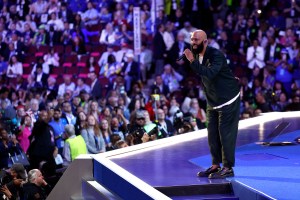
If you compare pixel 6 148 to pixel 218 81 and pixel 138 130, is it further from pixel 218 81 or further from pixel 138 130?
pixel 218 81

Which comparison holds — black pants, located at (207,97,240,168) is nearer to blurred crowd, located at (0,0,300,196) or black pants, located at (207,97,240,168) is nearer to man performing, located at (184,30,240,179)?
man performing, located at (184,30,240,179)

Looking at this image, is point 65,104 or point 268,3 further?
point 268,3

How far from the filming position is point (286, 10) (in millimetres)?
17688

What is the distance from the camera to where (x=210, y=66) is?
7047mm

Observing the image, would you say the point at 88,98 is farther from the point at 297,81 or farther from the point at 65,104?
the point at 297,81

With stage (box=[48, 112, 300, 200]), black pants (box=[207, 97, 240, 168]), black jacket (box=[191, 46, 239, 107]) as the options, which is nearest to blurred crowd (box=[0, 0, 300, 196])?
stage (box=[48, 112, 300, 200])

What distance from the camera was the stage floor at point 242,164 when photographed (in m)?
7.01

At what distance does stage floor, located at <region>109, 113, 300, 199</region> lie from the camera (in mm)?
7008

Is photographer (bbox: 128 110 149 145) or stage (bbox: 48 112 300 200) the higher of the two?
stage (bbox: 48 112 300 200)

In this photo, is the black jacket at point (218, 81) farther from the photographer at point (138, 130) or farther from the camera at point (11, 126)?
the camera at point (11, 126)

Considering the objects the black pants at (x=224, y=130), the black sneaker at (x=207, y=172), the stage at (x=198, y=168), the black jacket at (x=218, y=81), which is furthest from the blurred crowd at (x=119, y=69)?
the black jacket at (x=218, y=81)

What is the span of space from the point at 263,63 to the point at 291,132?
6.48 metres

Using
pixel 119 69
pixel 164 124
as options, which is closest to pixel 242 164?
pixel 164 124

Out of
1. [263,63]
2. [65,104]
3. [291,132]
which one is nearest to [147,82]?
[263,63]
